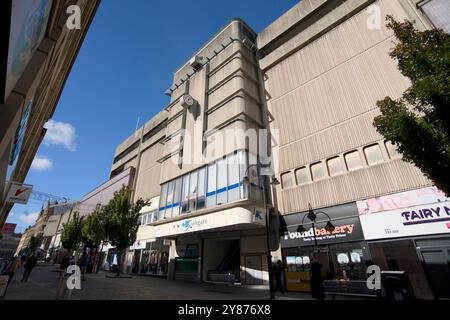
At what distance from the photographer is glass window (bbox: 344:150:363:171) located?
15.2 metres

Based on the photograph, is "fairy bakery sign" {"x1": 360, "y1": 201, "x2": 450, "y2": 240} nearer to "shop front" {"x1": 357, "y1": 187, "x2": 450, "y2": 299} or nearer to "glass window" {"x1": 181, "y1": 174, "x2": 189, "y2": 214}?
"shop front" {"x1": 357, "y1": 187, "x2": 450, "y2": 299}

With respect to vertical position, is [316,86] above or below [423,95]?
above

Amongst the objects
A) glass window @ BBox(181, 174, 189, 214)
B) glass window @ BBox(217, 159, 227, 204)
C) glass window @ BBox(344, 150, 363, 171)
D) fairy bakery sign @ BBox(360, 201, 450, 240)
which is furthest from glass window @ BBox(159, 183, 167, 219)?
fairy bakery sign @ BBox(360, 201, 450, 240)

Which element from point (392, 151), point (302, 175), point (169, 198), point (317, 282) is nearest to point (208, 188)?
point (169, 198)

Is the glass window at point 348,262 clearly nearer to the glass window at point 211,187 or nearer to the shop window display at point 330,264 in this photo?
the shop window display at point 330,264

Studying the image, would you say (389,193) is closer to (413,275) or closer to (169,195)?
(413,275)

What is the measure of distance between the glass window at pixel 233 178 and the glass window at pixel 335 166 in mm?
6639

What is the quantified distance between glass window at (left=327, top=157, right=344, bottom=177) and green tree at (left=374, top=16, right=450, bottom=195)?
8.64 metres

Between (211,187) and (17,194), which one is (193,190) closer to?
(211,187)

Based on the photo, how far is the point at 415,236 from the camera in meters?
11.9

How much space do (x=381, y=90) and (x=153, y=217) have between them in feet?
88.2

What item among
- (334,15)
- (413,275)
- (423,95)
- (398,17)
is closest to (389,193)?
(413,275)

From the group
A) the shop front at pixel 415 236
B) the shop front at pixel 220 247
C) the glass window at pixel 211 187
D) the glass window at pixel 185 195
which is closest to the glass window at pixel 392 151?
the shop front at pixel 415 236

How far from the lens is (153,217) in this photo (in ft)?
97.7
